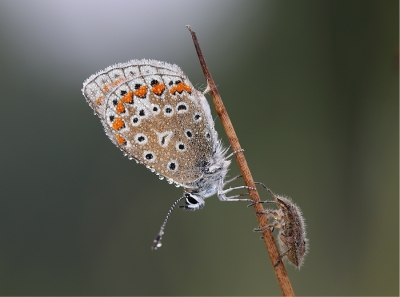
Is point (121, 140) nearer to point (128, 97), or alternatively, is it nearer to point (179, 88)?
point (128, 97)

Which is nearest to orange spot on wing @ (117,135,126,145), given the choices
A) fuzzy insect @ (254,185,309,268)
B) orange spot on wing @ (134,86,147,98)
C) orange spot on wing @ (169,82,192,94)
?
orange spot on wing @ (134,86,147,98)

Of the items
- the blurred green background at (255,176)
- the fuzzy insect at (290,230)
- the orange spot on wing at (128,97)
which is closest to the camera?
the fuzzy insect at (290,230)

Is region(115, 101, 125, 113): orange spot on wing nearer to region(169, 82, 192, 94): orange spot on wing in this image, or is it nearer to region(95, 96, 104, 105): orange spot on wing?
→ region(95, 96, 104, 105): orange spot on wing

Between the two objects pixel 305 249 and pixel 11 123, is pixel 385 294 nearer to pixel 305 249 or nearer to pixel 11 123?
pixel 305 249

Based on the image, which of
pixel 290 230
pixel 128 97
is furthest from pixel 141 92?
pixel 290 230

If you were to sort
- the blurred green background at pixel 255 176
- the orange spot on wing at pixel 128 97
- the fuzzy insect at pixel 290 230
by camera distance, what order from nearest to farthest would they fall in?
the fuzzy insect at pixel 290 230 < the orange spot on wing at pixel 128 97 < the blurred green background at pixel 255 176

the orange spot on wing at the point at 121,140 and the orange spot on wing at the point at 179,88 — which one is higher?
the orange spot on wing at the point at 179,88

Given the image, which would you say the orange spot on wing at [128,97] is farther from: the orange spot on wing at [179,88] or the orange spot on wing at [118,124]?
the orange spot on wing at [179,88]

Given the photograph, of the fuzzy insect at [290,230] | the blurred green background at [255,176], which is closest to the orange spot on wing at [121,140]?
the fuzzy insect at [290,230]
